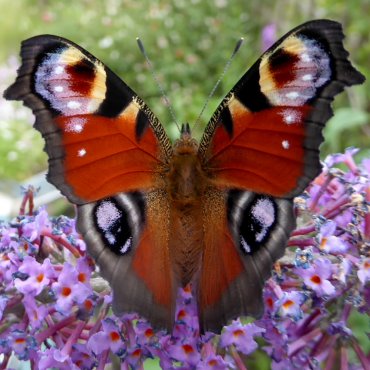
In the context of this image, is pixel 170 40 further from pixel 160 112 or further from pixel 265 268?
pixel 265 268

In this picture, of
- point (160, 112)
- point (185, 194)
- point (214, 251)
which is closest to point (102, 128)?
point (185, 194)

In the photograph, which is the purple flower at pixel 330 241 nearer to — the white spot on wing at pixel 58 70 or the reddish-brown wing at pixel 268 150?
the reddish-brown wing at pixel 268 150

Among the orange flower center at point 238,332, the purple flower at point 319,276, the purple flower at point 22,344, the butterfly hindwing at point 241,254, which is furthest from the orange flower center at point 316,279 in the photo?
the purple flower at point 22,344

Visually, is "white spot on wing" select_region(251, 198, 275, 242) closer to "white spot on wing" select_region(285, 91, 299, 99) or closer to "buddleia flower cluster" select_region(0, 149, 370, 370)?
"buddleia flower cluster" select_region(0, 149, 370, 370)

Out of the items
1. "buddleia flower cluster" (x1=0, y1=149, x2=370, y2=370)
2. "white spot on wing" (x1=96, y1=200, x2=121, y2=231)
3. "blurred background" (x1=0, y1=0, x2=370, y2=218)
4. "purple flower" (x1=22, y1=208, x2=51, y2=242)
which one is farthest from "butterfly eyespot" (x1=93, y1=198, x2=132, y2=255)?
"blurred background" (x1=0, y1=0, x2=370, y2=218)

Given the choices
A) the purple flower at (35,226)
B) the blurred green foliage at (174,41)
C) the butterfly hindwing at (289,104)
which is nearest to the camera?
the butterfly hindwing at (289,104)

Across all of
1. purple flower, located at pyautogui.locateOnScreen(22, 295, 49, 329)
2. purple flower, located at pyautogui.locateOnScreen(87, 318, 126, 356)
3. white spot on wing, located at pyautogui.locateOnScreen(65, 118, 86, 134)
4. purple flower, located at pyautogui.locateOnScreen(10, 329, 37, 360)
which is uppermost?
white spot on wing, located at pyautogui.locateOnScreen(65, 118, 86, 134)
